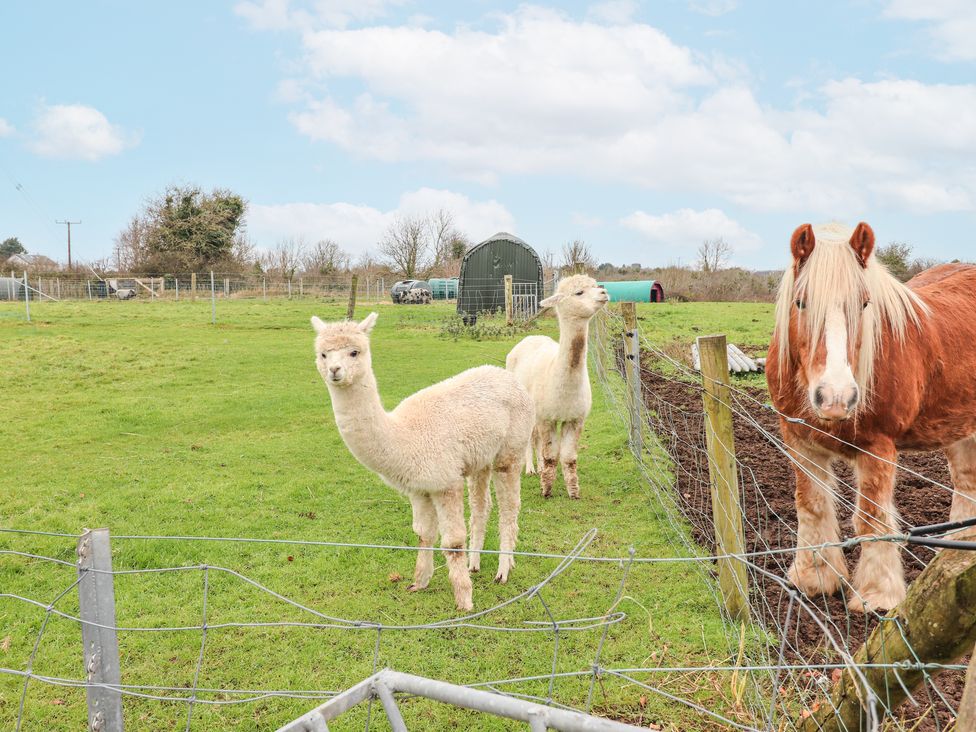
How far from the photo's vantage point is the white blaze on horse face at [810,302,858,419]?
3.03 meters

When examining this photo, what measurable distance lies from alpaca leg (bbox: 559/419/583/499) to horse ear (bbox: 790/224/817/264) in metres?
3.53

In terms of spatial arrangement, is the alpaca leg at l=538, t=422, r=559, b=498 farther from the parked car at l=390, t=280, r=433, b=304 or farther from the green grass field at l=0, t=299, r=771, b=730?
the parked car at l=390, t=280, r=433, b=304

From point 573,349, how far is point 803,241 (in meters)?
3.18

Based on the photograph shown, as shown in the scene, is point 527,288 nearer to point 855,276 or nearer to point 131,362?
point 131,362

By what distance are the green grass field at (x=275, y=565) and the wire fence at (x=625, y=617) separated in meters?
0.04

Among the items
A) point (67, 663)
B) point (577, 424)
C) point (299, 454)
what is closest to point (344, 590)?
point (67, 663)

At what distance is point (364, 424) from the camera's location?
14.1ft

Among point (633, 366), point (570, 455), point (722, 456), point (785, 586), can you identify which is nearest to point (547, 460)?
point (570, 455)

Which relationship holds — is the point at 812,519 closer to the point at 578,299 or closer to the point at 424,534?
the point at 424,534

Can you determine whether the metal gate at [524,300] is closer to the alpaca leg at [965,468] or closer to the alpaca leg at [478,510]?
the alpaca leg at [478,510]

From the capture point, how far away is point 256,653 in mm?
3900

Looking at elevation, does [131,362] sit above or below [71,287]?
below

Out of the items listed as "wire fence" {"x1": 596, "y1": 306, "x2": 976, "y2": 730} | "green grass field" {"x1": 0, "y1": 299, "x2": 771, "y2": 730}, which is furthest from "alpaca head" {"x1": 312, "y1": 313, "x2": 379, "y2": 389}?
"wire fence" {"x1": 596, "y1": 306, "x2": 976, "y2": 730}

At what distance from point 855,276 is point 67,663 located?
4728mm
